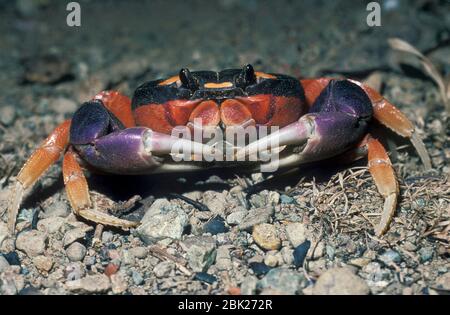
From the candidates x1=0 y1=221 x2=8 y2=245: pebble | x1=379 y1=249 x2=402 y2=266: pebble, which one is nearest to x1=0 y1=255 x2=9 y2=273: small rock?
x1=0 y1=221 x2=8 y2=245: pebble

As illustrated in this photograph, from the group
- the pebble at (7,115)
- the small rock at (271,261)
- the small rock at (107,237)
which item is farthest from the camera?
the pebble at (7,115)

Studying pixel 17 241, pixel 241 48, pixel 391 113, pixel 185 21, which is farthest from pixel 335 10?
pixel 17 241

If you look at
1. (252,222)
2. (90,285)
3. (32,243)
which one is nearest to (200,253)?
(252,222)

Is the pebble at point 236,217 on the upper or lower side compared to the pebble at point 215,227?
upper

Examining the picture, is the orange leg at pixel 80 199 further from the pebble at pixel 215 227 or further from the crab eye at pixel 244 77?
the crab eye at pixel 244 77

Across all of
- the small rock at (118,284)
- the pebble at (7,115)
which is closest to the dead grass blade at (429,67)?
the small rock at (118,284)

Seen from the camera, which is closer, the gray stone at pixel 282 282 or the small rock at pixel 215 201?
the gray stone at pixel 282 282

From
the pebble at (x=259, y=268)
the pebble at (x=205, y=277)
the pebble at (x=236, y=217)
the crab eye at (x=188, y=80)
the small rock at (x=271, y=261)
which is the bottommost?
the pebble at (x=205, y=277)

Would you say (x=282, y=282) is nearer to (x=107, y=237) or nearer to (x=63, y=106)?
(x=107, y=237)
